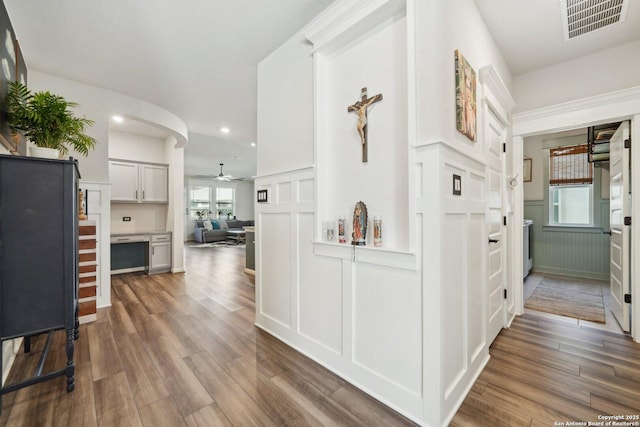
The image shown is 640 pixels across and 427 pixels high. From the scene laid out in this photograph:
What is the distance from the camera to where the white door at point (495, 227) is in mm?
2332

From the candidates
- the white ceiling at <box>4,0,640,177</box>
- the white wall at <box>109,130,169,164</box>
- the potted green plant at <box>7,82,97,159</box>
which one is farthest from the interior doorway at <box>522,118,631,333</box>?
the white wall at <box>109,130,169,164</box>

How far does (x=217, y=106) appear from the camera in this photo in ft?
13.6

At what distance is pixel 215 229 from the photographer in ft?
35.3

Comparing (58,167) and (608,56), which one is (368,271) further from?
(608,56)

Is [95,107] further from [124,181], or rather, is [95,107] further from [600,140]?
[600,140]

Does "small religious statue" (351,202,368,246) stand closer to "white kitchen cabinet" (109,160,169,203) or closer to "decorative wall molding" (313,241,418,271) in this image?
"decorative wall molding" (313,241,418,271)

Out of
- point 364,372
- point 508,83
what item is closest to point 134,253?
point 364,372

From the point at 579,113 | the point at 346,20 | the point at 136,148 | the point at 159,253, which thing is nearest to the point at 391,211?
the point at 346,20

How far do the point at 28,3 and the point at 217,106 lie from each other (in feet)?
7.03

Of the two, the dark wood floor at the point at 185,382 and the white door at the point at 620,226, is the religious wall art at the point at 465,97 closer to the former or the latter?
the dark wood floor at the point at 185,382

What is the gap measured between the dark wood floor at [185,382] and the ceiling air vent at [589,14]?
10.3 ft

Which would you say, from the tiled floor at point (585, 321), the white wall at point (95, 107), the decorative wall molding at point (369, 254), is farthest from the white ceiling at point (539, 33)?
the white wall at point (95, 107)

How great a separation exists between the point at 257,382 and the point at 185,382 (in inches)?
19.3

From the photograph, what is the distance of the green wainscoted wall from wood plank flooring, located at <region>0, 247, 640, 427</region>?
254 cm
